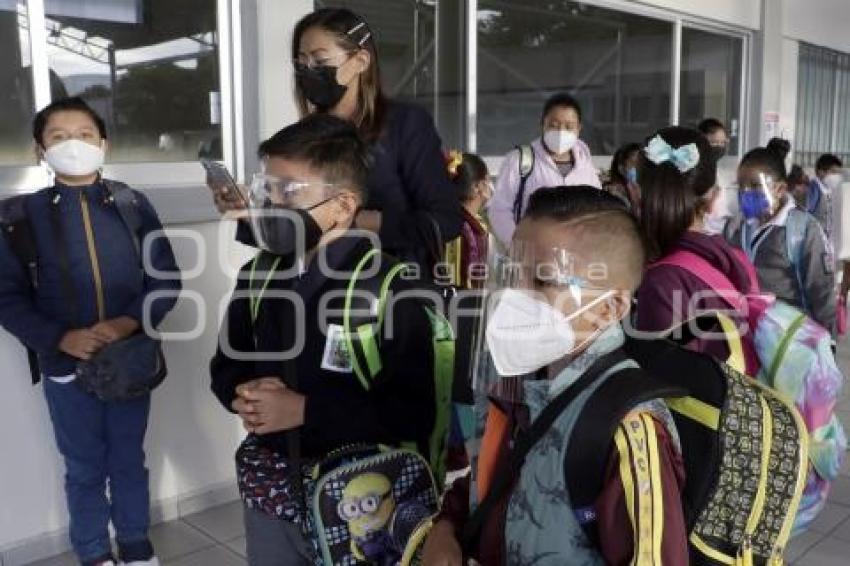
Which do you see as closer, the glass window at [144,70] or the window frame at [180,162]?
the window frame at [180,162]

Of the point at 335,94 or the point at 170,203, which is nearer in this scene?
the point at 335,94

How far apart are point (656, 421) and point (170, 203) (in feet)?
7.50

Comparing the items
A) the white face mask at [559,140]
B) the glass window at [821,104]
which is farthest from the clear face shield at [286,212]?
the glass window at [821,104]

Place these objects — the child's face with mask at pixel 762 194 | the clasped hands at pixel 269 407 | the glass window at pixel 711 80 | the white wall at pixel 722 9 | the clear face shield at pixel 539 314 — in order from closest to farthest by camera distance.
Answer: the clear face shield at pixel 539 314, the clasped hands at pixel 269 407, the child's face with mask at pixel 762 194, the white wall at pixel 722 9, the glass window at pixel 711 80

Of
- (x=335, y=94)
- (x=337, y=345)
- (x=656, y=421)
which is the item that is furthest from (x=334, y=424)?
(x=335, y=94)

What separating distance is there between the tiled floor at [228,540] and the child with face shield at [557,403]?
5.75ft

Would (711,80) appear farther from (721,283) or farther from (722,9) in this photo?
(721,283)

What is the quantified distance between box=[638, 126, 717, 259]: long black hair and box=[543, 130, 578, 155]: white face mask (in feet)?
5.78

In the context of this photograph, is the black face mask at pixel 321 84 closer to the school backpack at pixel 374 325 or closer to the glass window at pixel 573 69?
the school backpack at pixel 374 325

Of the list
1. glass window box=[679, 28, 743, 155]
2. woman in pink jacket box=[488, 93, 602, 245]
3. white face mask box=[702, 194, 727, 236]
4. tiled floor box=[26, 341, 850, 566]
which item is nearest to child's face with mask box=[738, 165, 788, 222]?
woman in pink jacket box=[488, 93, 602, 245]

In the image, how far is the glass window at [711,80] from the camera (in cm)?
663

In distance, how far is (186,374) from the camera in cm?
302

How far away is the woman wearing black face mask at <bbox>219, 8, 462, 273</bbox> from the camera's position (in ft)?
5.98

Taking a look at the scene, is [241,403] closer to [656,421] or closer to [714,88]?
[656,421]
